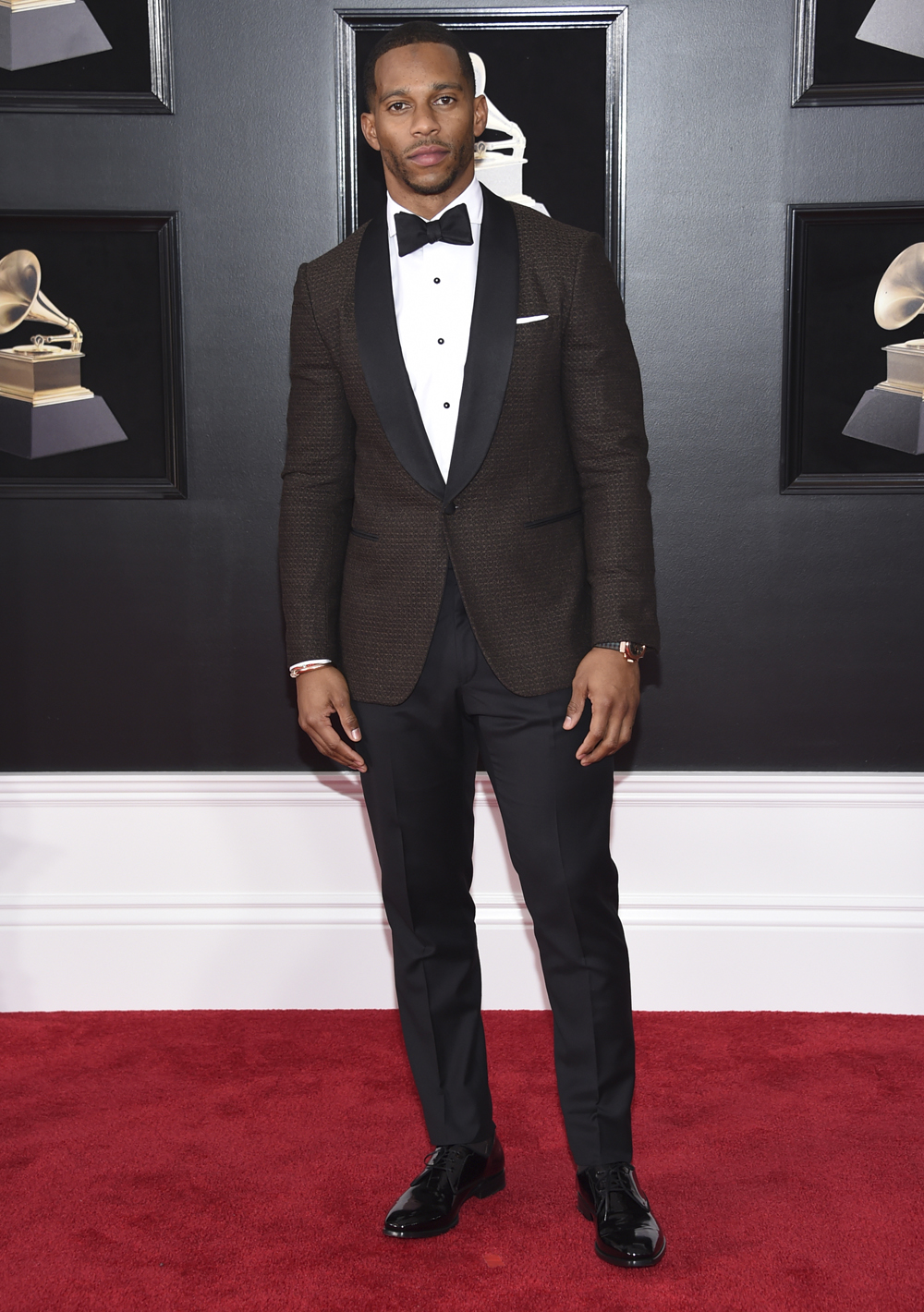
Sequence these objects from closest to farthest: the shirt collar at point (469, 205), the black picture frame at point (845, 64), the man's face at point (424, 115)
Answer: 1. the man's face at point (424, 115)
2. the shirt collar at point (469, 205)
3. the black picture frame at point (845, 64)

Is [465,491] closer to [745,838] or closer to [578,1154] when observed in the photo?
[578,1154]

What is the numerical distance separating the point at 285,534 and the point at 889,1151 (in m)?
1.63

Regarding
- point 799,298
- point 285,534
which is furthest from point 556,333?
point 799,298

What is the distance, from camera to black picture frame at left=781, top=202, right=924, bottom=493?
2.70 metres

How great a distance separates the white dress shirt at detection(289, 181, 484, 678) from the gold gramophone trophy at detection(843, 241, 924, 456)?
1166 millimetres

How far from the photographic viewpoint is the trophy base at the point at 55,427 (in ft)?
9.32

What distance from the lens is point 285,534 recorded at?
6.89 ft

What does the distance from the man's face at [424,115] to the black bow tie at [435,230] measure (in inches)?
1.7

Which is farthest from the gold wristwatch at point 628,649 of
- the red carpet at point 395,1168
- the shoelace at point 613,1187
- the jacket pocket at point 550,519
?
the red carpet at point 395,1168

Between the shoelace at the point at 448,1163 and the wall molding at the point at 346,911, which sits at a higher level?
the wall molding at the point at 346,911

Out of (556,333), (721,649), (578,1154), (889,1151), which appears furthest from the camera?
(721,649)

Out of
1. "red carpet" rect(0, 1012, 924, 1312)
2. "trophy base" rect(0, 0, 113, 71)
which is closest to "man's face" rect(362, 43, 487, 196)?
"trophy base" rect(0, 0, 113, 71)

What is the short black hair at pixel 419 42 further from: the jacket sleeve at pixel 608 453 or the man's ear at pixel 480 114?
the jacket sleeve at pixel 608 453

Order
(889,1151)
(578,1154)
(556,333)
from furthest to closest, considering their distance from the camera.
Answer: (889,1151)
(578,1154)
(556,333)
